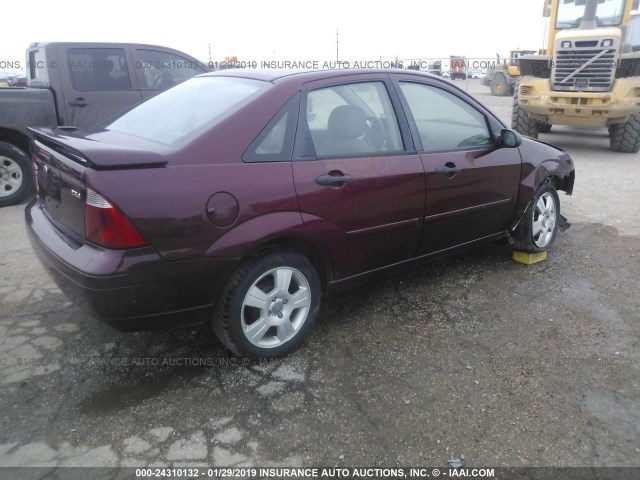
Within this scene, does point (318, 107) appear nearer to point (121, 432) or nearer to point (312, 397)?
point (312, 397)

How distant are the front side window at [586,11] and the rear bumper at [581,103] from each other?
1.35 metres

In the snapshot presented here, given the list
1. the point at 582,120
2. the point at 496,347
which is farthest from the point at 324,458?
the point at 582,120

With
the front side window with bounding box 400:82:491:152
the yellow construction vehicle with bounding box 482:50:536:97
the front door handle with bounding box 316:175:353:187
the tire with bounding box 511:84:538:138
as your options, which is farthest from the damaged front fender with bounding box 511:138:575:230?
the yellow construction vehicle with bounding box 482:50:536:97

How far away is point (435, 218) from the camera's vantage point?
341 centimetres

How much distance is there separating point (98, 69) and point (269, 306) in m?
5.01

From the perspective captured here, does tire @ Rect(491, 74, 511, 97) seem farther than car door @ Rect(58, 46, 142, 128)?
Yes

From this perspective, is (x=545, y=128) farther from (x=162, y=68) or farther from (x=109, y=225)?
(x=109, y=225)

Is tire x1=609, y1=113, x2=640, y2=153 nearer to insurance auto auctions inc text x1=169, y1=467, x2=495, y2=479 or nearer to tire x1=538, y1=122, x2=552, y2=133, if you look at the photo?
tire x1=538, y1=122, x2=552, y2=133

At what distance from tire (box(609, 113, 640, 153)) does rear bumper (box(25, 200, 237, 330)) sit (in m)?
9.02

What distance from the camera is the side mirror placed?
373cm

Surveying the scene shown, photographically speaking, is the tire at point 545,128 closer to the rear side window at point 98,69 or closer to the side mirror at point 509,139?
the side mirror at point 509,139

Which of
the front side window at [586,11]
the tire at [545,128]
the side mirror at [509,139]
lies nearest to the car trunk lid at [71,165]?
the side mirror at [509,139]

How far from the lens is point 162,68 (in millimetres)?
6711

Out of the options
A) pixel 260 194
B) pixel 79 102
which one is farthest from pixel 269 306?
pixel 79 102
